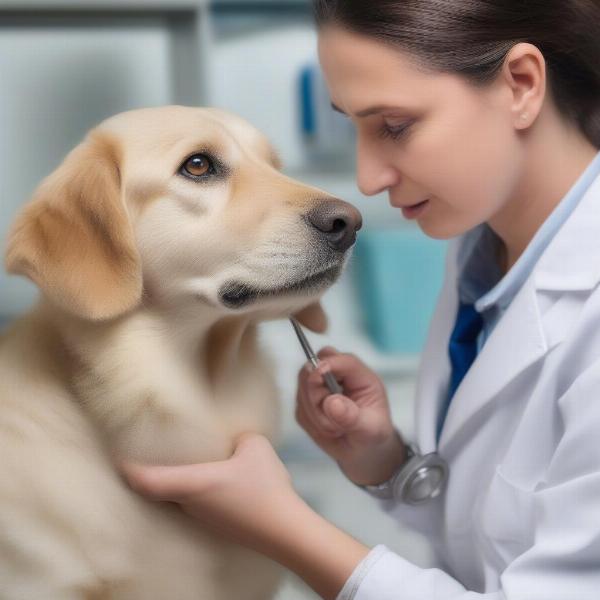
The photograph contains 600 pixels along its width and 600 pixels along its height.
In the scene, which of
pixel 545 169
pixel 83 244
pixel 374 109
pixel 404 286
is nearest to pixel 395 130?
pixel 374 109

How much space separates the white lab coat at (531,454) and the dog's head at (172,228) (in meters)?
0.20

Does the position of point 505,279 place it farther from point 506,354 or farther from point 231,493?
point 231,493

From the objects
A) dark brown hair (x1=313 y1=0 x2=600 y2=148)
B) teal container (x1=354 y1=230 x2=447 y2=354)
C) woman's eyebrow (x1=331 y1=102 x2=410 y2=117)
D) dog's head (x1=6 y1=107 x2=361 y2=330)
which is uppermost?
dark brown hair (x1=313 y1=0 x2=600 y2=148)

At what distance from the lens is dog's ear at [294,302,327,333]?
0.95 metres

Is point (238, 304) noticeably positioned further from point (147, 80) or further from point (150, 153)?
point (147, 80)

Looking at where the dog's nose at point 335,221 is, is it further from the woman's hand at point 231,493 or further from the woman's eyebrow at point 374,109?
the woman's hand at point 231,493

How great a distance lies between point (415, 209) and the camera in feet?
2.88

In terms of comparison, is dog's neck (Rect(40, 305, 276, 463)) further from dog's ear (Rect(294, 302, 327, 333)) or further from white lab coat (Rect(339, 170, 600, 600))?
white lab coat (Rect(339, 170, 600, 600))

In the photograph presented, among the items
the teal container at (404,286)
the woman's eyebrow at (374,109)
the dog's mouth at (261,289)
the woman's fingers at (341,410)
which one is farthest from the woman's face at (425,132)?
the teal container at (404,286)

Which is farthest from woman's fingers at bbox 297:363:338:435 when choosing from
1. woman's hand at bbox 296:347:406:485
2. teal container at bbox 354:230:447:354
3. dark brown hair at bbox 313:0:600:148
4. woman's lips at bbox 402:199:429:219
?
teal container at bbox 354:230:447:354

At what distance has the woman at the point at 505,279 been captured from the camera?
75 centimetres

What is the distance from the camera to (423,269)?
1.77 m

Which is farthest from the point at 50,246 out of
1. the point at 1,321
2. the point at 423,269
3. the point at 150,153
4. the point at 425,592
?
the point at 423,269

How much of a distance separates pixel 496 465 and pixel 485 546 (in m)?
0.08
